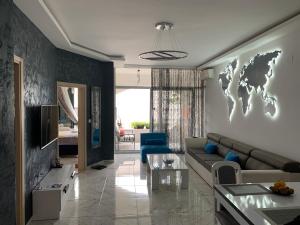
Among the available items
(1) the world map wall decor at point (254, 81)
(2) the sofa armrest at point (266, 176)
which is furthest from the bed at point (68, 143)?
(2) the sofa armrest at point (266, 176)

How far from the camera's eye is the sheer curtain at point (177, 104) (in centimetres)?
784

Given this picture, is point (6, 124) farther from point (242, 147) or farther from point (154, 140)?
point (154, 140)

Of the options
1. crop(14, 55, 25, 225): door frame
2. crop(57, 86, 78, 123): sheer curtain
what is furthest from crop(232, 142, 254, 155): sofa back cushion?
crop(57, 86, 78, 123): sheer curtain

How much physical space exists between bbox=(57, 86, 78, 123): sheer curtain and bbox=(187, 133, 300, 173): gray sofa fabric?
425 centimetres

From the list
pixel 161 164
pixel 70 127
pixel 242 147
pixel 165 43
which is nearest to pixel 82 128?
pixel 161 164

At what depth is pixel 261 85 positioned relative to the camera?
469 centimetres

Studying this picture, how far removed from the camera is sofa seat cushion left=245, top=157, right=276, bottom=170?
13.0ft

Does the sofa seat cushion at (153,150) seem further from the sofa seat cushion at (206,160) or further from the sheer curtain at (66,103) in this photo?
the sheer curtain at (66,103)

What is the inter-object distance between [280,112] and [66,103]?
6.53 m

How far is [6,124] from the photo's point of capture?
2.05 metres

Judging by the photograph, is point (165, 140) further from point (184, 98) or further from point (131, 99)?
point (131, 99)

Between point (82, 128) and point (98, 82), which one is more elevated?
point (98, 82)

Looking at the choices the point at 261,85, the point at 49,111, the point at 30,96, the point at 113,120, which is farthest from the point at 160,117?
the point at 30,96

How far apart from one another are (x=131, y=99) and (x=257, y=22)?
6986mm
